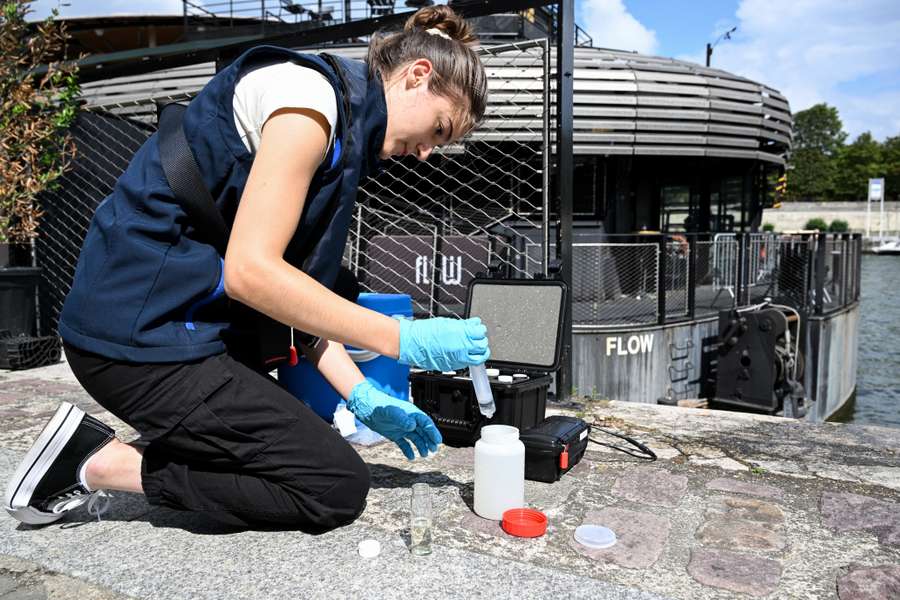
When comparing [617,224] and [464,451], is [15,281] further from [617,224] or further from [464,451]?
[617,224]

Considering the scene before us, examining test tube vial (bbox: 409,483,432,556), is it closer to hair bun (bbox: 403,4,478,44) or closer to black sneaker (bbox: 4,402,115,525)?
black sneaker (bbox: 4,402,115,525)

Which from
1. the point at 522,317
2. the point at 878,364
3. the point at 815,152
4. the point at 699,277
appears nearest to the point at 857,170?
the point at 815,152

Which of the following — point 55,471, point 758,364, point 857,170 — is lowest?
point 758,364

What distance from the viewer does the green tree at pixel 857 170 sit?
73438mm

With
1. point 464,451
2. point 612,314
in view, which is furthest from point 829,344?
point 464,451

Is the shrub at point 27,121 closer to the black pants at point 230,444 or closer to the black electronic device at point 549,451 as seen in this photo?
the black pants at point 230,444

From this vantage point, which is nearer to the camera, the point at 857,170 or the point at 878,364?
the point at 878,364

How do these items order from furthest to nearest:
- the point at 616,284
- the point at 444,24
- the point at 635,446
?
the point at 616,284
the point at 635,446
the point at 444,24

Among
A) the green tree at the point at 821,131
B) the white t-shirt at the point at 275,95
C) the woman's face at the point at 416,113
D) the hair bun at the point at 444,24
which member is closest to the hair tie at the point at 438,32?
the hair bun at the point at 444,24

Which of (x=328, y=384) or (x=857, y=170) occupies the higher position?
(x=857, y=170)

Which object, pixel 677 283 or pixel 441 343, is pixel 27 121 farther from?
pixel 677 283

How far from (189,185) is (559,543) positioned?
1.48 metres

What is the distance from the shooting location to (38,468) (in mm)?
1995

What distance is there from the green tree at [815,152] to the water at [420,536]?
80.8 meters
